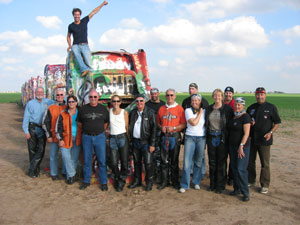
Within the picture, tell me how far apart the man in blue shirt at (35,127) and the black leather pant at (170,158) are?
2.91 metres

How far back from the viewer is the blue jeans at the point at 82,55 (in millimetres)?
7566

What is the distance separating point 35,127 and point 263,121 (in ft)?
16.4

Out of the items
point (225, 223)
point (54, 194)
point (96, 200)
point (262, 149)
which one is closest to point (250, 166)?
point (262, 149)

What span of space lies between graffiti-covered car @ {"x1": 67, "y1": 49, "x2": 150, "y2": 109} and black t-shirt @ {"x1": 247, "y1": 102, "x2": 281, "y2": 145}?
3.43m

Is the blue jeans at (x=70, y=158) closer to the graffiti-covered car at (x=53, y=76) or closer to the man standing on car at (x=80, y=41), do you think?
the man standing on car at (x=80, y=41)

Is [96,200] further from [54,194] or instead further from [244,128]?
[244,128]

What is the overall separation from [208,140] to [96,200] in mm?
2473

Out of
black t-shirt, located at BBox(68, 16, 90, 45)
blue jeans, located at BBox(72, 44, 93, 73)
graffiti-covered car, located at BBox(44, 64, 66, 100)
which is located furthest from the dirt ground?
graffiti-covered car, located at BBox(44, 64, 66, 100)

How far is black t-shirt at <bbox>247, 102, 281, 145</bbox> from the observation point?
5.31 m

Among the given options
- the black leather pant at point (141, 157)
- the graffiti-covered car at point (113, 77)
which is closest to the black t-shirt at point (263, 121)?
the black leather pant at point (141, 157)

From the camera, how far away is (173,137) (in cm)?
537

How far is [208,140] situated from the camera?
5.37 metres

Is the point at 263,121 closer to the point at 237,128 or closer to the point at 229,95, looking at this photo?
the point at 237,128

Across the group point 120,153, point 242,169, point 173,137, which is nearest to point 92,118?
point 120,153
